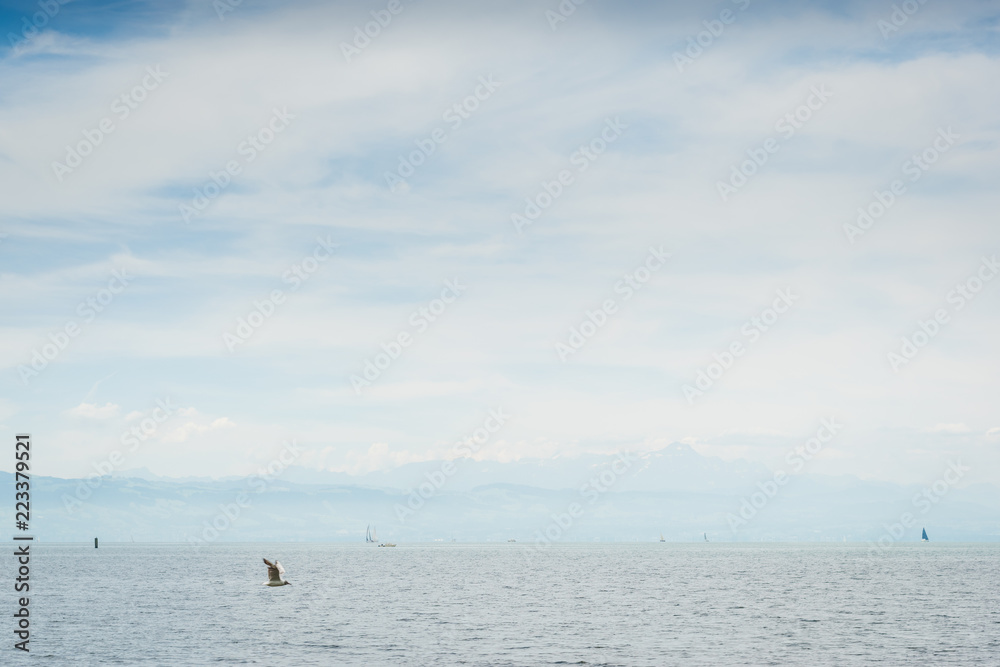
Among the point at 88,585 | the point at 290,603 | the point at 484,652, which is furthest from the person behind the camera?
the point at 88,585

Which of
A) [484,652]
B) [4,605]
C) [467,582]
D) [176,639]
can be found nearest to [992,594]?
[467,582]

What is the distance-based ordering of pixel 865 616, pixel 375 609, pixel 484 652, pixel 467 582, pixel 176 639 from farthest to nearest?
1. pixel 467 582
2. pixel 375 609
3. pixel 865 616
4. pixel 176 639
5. pixel 484 652

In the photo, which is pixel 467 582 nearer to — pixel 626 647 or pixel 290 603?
pixel 290 603

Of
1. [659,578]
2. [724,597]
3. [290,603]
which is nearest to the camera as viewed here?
[290,603]

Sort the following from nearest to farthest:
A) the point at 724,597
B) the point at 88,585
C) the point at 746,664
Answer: the point at 746,664
the point at 724,597
the point at 88,585

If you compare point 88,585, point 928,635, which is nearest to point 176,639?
point 928,635

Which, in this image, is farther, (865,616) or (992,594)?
(992,594)

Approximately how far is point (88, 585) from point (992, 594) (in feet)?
385

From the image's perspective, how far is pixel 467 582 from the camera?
458 ft

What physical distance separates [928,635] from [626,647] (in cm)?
2413

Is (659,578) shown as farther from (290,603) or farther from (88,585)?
(88,585)

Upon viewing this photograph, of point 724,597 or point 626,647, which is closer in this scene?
point 626,647

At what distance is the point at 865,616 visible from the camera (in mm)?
82312

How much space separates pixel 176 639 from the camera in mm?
65500
